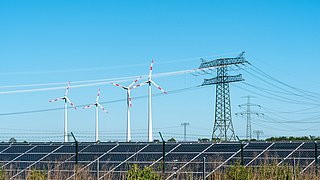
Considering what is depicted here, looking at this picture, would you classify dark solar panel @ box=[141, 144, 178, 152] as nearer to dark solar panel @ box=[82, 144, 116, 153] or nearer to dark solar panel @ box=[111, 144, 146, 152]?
dark solar panel @ box=[111, 144, 146, 152]

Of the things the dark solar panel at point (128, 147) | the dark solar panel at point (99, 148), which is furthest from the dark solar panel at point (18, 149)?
the dark solar panel at point (128, 147)

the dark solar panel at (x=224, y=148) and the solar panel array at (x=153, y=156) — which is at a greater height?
the dark solar panel at (x=224, y=148)

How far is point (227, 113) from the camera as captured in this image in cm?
6006

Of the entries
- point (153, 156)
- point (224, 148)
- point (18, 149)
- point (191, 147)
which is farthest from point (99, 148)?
point (224, 148)

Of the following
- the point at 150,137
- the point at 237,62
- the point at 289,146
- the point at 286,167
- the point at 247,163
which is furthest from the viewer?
the point at 237,62

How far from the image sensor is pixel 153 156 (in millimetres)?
29031

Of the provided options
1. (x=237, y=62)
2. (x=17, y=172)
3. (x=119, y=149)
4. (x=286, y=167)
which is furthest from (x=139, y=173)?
(x=237, y=62)

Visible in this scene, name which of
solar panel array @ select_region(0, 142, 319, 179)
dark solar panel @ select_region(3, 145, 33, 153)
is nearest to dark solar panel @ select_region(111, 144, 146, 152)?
solar panel array @ select_region(0, 142, 319, 179)

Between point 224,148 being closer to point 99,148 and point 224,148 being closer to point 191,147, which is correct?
point 191,147

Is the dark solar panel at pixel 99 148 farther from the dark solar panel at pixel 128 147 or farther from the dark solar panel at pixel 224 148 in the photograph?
the dark solar panel at pixel 224 148

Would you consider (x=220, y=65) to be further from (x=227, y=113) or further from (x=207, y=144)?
(x=207, y=144)

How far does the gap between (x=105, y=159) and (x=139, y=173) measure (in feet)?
33.6

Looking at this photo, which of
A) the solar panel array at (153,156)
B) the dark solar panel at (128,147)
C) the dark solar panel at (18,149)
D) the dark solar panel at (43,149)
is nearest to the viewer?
the solar panel array at (153,156)

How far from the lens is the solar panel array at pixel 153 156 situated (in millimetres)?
26766
